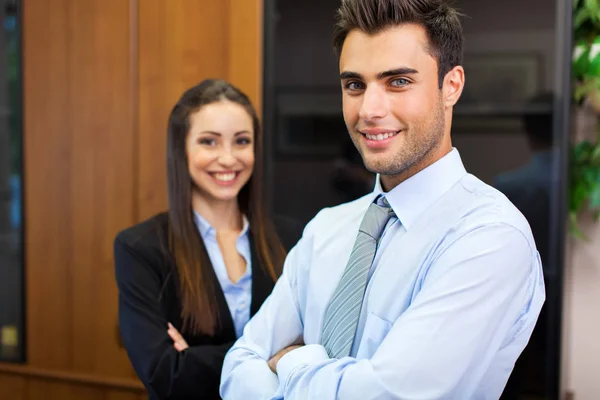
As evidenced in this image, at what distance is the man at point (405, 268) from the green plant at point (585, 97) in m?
0.78

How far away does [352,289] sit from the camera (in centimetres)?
133

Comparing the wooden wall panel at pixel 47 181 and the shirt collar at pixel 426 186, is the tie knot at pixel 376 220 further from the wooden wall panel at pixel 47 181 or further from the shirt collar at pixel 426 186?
the wooden wall panel at pixel 47 181

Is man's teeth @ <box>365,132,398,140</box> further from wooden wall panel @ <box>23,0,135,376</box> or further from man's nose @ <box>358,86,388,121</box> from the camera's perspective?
wooden wall panel @ <box>23,0,135,376</box>

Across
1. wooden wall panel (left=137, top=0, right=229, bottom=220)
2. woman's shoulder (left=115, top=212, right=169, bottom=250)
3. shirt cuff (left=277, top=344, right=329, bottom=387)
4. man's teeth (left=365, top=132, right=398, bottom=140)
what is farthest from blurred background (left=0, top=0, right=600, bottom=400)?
shirt cuff (left=277, top=344, right=329, bottom=387)

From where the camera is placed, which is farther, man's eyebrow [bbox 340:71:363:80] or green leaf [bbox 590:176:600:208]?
green leaf [bbox 590:176:600:208]

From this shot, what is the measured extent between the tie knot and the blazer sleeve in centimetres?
58

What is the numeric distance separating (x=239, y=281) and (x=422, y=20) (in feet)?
2.99

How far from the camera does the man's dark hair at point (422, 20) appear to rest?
1.22 metres

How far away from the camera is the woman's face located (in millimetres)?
1772

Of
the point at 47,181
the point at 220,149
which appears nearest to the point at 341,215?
the point at 220,149

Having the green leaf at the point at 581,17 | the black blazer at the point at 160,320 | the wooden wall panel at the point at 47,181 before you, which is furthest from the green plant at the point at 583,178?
the wooden wall panel at the point at 47,181

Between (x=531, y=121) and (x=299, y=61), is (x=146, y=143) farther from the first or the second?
(x=531, y=121)

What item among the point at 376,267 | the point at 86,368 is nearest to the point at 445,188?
the point at 376,267

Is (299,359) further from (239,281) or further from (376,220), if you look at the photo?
(239,281)
